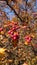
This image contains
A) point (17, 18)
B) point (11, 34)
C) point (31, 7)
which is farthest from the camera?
point (31, 7)

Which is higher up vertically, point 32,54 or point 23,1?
point 23,1

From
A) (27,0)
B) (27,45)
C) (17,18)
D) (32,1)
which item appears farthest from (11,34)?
(32,1)

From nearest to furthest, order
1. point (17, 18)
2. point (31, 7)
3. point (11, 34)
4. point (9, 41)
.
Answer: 1. point (11, 34)
2. point (9, 41)
3. point (17, 18)
4. point (31, 7)

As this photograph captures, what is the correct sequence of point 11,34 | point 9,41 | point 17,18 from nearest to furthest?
point 11,34
point 9,41
point 17,18

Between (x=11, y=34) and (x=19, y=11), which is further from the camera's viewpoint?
(x=19, y=11)

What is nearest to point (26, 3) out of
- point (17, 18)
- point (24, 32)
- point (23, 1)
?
point (23, 1)

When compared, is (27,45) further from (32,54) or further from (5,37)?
(5,37)

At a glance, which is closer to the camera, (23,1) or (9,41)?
(9,41)

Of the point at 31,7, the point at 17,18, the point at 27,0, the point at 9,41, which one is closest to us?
the point at 9,41

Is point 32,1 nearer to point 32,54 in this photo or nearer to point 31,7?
point 31,7
